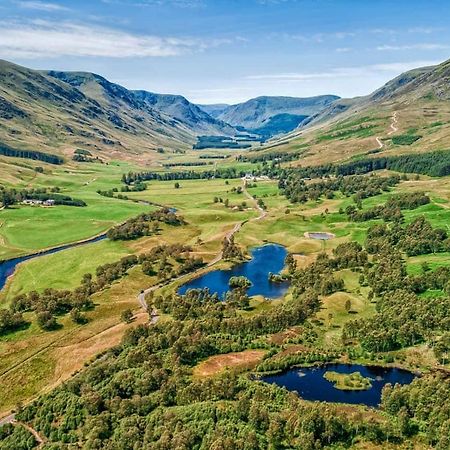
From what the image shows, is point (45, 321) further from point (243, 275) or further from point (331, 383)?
point (331, 383)

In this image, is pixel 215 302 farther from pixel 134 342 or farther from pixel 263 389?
pixel 263 389

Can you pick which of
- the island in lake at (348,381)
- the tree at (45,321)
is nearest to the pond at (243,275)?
the tree at (45,321)

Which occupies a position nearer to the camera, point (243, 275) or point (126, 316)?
point (126, 316)

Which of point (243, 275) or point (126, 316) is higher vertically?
point (126, 316)

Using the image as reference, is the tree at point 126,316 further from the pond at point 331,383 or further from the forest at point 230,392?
the pond at point 331,383

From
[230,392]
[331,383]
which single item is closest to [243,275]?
[331,383]

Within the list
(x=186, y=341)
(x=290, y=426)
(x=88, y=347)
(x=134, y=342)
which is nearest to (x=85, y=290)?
(x=88, y=347)
